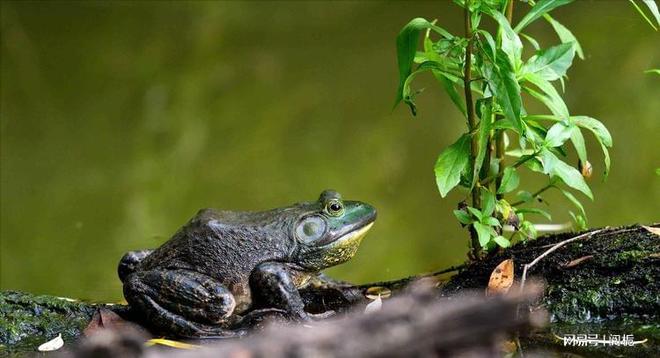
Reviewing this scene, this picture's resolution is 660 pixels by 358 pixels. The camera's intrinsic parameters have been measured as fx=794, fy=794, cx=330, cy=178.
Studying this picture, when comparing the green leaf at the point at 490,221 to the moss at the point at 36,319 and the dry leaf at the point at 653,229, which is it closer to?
the dry leaf at the point at 653,229

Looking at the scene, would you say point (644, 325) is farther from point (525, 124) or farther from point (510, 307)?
point (510, 307)

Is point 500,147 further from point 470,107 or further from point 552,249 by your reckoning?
point 552,249

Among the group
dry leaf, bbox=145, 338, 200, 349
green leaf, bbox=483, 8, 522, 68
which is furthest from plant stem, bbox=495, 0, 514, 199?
dry leaf, bbox=145, 338, 200, 349

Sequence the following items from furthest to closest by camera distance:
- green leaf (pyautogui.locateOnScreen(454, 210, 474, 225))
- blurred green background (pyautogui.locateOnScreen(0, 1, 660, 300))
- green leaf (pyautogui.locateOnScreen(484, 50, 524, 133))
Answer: blurred green background (pyautogui.locateOnScreen(0, 1, 660, 300)), green leaf (pyautogui.locateOnScreen(454, 210, 474, 225)), green leaf (pyautogui.locateOnScreen(484, 50, 524, 133))

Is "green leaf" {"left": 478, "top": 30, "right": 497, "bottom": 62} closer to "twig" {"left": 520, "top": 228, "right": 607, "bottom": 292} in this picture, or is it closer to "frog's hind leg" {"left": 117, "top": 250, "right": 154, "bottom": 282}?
"twig" {"left": 520, "top": 228, "right": 607, "bottom": 292}

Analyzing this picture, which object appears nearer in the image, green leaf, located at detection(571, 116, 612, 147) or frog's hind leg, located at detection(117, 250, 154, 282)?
green leaf, located at detection(571, 116, 612, 147)

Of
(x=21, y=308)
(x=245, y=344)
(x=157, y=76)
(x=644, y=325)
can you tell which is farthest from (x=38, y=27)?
(x=245, y=344)
